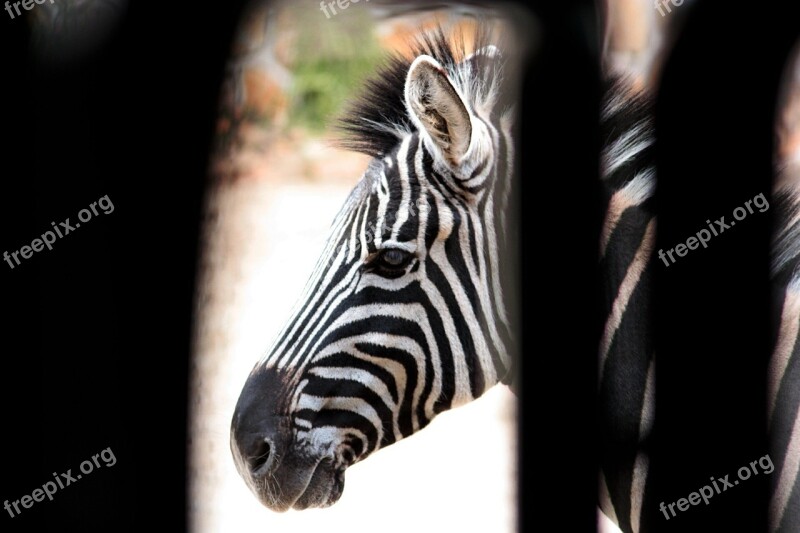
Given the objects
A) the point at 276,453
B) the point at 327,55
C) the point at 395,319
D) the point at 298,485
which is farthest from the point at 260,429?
the point at 327,55

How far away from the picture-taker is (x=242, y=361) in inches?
195

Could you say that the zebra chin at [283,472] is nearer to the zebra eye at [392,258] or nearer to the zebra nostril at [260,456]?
the zebra nostril at [260,456]

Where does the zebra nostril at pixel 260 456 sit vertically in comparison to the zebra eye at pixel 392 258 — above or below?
below

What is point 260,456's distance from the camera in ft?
6.68

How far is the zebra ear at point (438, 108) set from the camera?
1.93m

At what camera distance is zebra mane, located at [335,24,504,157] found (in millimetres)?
2258

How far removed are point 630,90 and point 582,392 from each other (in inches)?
33.1

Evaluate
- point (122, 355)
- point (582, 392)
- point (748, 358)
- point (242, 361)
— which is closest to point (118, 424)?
point (122, 355)

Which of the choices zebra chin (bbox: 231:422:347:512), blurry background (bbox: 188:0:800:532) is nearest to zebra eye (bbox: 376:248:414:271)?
zebra chin (bbox: 231:422:347:512)

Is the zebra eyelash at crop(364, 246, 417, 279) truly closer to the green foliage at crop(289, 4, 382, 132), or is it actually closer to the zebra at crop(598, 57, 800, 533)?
the zebra at crop(598, 57, 800, 533)

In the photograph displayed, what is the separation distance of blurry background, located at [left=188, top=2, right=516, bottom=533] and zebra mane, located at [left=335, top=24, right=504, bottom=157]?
0.73 m

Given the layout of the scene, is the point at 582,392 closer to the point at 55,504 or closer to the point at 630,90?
the point at 630,90

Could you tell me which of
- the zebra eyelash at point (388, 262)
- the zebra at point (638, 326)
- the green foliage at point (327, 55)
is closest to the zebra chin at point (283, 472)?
the zebra eyelash at point (388, 262)

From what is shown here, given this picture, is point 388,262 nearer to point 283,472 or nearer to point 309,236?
point 283,472
